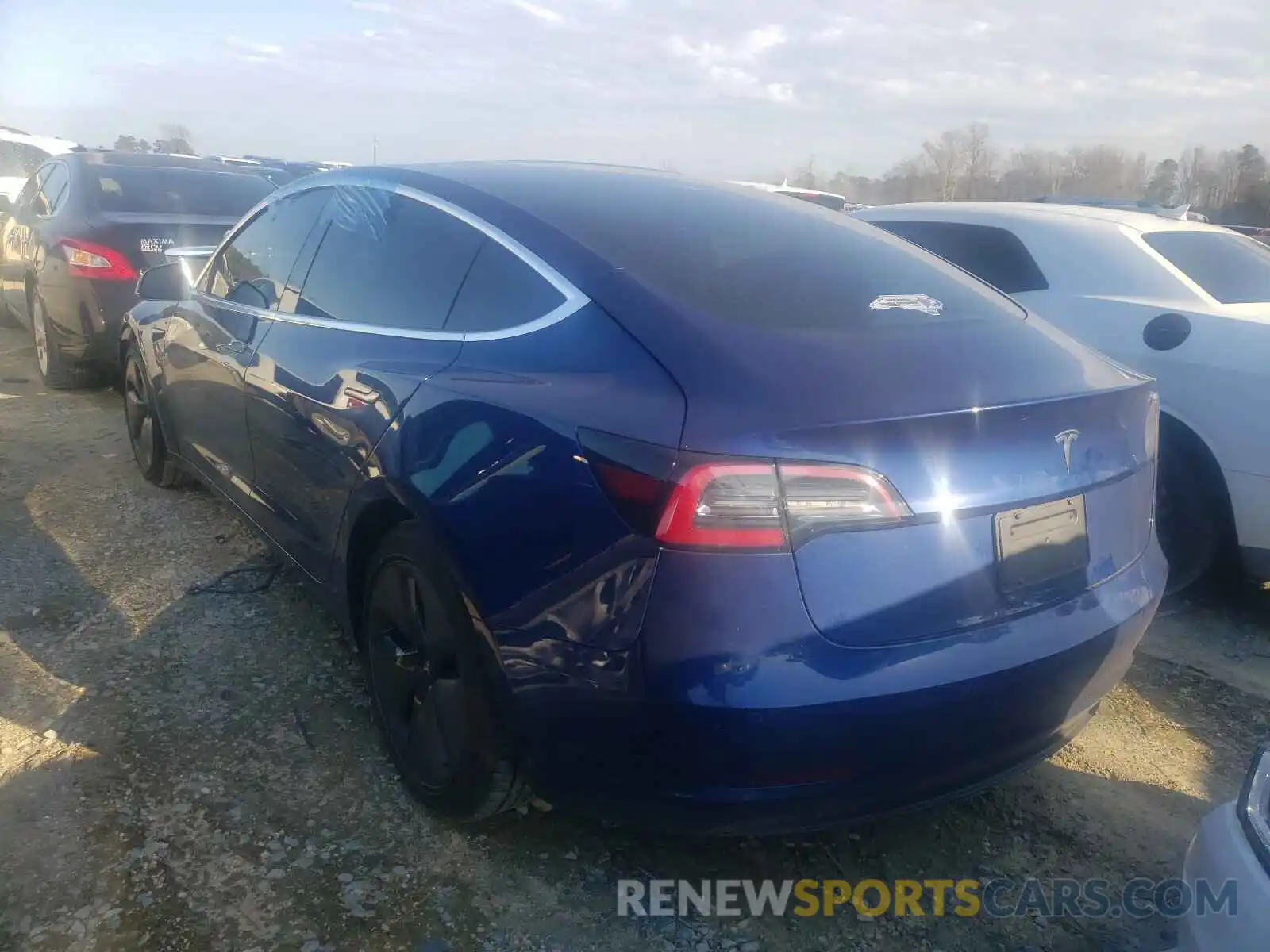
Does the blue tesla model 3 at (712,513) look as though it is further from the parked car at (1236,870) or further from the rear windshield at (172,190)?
the rear windshield at (172,190)

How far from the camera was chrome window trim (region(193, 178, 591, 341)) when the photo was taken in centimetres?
225

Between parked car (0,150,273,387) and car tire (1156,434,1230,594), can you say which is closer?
car tire (1156,434,1230,594)

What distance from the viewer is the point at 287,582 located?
3.90 metres

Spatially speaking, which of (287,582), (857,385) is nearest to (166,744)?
(287,582)

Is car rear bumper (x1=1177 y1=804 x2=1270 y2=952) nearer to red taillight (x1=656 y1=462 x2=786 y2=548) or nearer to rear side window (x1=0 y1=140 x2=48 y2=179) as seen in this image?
red taillight (x1=656 y1=462 x2=786 y2=548)

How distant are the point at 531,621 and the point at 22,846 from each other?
4.60 feet

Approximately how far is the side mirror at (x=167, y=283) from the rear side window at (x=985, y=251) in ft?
10.5

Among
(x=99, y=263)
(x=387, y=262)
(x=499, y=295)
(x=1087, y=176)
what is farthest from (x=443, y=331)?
(x=1087, y=176)

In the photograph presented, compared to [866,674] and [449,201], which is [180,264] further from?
[866,674]

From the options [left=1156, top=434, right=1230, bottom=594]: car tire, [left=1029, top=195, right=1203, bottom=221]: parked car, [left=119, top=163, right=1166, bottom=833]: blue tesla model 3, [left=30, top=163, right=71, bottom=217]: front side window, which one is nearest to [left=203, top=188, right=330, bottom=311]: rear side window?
[left=119, top=163, right=1166, bottom=833]: blue tesla model 3

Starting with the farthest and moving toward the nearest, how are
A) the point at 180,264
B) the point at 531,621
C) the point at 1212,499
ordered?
1. the point at 180,264
2. the point at 1212,499
3. the point at 531,621

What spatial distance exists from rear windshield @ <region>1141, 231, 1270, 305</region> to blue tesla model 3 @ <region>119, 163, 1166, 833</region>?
226cm

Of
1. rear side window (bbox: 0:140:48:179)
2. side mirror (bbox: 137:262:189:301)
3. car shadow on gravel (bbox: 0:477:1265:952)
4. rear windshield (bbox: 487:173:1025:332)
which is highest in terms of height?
rear side window (bbox: 0:140:48:179)

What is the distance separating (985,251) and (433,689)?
3.66m
